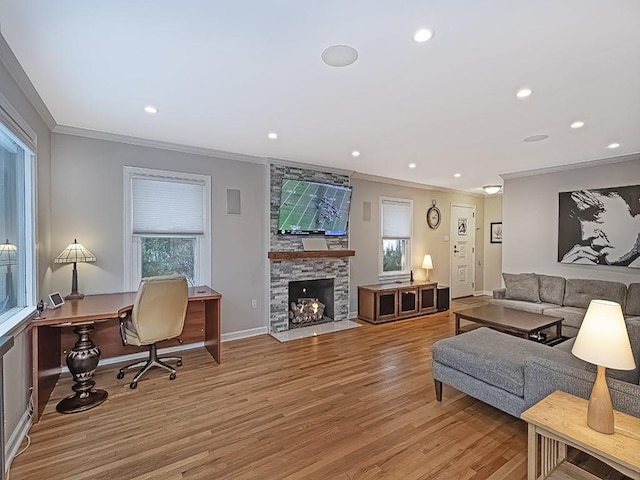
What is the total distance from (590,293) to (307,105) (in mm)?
4739

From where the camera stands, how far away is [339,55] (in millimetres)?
2031

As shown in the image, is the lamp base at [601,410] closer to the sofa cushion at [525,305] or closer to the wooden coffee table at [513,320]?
the wooden coffee table at [513,320]

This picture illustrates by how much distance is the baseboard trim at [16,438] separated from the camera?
6.72 feet

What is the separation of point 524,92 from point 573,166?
11.1 ft

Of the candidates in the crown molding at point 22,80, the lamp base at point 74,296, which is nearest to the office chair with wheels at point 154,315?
the lamp base at point 74,296

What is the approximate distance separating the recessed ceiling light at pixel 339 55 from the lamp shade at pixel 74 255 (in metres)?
3.12

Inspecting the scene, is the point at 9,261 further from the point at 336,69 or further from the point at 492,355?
the point at 492,355

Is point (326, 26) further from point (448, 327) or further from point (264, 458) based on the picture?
point (448, 327)

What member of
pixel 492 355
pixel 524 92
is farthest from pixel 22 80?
pixel 492 355

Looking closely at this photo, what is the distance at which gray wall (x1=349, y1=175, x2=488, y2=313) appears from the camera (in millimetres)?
5801

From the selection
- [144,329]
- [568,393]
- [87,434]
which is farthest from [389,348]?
[87,434]

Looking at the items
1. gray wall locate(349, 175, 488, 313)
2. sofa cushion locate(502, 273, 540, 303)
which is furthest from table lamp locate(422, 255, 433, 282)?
sofa cushion locate(502, 273, 540, 303)

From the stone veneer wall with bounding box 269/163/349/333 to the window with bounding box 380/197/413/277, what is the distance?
3.43 ft

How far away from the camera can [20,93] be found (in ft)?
7.94
